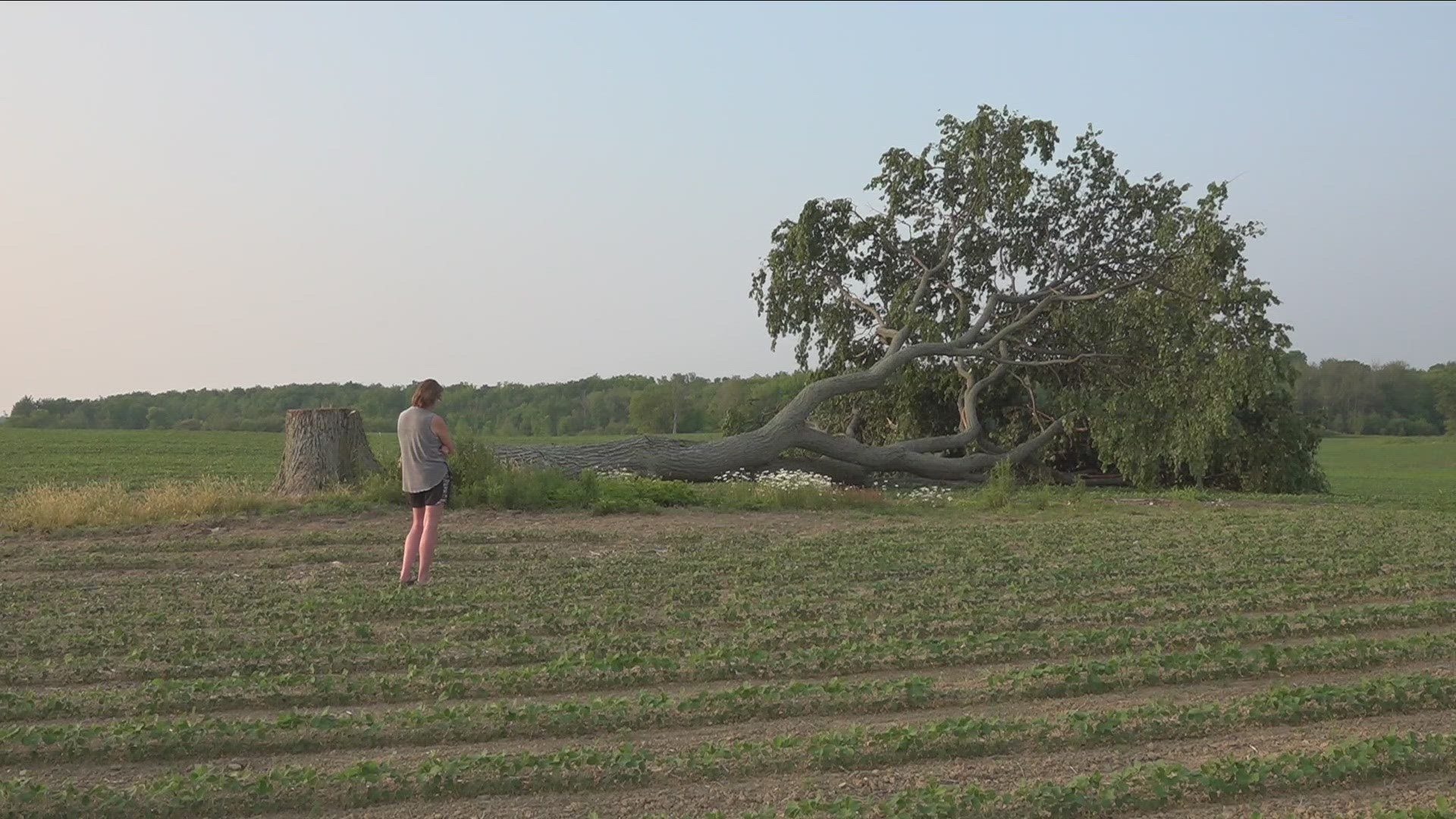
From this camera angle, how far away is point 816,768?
494cm

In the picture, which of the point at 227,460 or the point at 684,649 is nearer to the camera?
the point at 684,649

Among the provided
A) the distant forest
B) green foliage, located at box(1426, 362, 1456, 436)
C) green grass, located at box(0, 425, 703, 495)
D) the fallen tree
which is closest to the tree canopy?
the fallen tree

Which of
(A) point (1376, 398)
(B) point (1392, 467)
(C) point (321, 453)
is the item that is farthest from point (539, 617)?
(A) point (1376, 398)

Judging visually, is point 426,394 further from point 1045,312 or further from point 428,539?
point 1045,312

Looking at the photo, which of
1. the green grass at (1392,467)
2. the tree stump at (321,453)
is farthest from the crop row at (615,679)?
the green grass at (1392,467)

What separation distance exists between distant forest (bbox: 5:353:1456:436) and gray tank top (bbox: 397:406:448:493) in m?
38.2

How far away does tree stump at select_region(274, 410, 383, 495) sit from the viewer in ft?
50.9

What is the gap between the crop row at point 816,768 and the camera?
14.8 ft

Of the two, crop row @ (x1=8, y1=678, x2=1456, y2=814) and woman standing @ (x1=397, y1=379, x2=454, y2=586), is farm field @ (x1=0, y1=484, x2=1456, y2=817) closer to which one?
crop row @ (x1=8, y1=678, x2=1456, y2=814)

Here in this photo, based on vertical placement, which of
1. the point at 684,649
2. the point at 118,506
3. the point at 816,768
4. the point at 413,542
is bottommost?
the point at 816,768

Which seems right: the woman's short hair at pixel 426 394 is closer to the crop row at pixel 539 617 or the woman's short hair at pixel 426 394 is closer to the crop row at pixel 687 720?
the crop row at pixel 539 617

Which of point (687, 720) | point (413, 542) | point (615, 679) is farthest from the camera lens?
point (413, 542)

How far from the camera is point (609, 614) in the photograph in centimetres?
823

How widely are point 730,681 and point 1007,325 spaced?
17.0 meters
